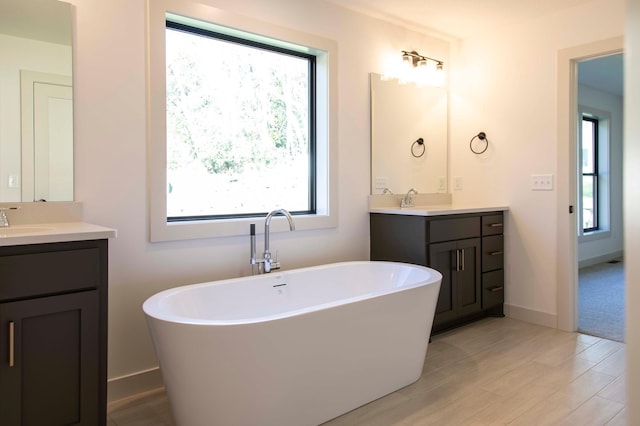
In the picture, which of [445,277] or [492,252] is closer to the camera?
[445,277]

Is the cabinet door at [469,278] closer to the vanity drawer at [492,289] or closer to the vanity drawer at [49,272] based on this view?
the vanity drawer at [492,289]

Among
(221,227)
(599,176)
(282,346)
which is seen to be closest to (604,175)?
(599,176)

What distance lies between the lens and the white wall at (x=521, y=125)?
3.29m

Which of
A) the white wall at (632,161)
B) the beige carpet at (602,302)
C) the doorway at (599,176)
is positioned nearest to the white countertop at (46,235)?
the white wall at (632,161)

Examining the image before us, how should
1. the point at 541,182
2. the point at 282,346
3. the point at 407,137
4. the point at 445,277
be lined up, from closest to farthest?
the point at 282,346 < the point at 445,277 < the point at 541,182 < the point at 407,137

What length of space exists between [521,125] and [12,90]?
3340 mm

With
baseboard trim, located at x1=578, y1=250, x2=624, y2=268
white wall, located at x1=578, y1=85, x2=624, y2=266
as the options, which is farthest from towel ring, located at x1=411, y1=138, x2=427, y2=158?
white wall, located at x1=578, y1=85, x2=624, y2=266

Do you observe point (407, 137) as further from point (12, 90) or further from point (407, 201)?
point (12, 90)

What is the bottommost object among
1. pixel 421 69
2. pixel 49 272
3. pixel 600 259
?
pixel 600 259

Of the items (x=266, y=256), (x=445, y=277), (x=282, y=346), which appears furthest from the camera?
(x=445, y=277)

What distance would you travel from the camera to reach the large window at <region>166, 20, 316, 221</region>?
2639 millimetres

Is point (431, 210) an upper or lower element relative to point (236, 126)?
lower

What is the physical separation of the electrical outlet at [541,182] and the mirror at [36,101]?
3139mm

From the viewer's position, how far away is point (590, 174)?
6.10 metres
